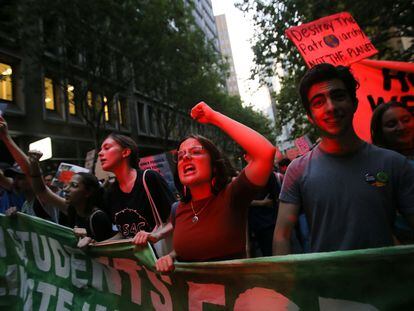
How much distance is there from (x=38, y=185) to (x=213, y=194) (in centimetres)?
214

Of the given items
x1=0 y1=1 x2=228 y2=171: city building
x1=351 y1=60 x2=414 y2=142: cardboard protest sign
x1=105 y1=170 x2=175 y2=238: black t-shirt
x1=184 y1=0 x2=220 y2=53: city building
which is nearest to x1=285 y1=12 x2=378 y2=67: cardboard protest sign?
x1=351 y1=60 x2=414 y2=142: cardboard protest sign

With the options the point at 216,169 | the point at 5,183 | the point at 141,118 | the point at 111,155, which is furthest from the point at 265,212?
the point at 141,118

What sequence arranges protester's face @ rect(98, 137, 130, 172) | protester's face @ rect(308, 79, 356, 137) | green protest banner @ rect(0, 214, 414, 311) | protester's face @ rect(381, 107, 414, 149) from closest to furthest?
green protest banner @ rect(0, 214, 414, 311) < protester's face @ rect(308, 79, 356, 137) < protester's face @ rect(381, 107, 414, 149) < protester's face @ rect(98, 137, 130, 172)

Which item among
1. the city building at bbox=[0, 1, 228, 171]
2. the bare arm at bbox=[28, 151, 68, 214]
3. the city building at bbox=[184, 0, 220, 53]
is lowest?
the bare arm at bbox=[28, 151, 68, 214]

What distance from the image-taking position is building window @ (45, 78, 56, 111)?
15814 mm

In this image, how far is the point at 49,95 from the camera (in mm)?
16078

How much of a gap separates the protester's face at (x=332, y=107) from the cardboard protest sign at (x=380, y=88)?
1363 millimetres

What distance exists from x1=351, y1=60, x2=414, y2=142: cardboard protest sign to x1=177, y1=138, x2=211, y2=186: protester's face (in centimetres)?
165

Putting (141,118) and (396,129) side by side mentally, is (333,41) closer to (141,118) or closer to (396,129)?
(396,129)

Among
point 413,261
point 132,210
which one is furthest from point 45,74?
point 413,261

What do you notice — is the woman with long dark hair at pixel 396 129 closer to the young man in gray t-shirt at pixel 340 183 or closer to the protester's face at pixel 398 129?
the protester's face at pixel 398 129

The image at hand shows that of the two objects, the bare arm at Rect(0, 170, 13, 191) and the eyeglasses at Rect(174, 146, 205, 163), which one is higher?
the bare arm at Rect(0, 170, 13, 191)

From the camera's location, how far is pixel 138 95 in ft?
82.1

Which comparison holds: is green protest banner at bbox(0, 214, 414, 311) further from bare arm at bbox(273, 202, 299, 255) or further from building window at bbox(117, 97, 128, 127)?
building window at bbox(117, 97, 128, 127)
